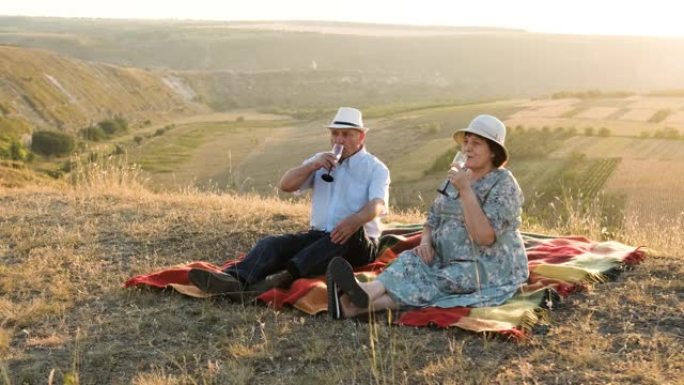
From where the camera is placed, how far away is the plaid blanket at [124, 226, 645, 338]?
5.04m

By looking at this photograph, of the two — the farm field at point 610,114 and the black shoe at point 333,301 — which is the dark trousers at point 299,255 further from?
the farm field at point 610,114

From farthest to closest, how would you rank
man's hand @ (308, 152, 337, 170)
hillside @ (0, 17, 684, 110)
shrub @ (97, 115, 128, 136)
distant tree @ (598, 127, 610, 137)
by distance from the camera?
hillside @ (0, 17, 684, 110) → shrub @ (97, 115, 128, 136) → distant tree @ (598, 127, 610, 137) → man's hand @ (308, 152, 337, 170)

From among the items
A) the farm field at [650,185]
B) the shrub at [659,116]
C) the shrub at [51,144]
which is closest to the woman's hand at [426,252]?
the farm field at [650,185]

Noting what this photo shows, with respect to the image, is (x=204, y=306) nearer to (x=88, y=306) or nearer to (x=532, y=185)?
(x=88, y=306)

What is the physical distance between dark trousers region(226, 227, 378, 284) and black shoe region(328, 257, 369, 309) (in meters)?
0.91

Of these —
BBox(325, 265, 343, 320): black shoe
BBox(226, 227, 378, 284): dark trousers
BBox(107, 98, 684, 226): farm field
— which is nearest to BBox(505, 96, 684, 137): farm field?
BBox(107, 98, 684, 226): farm field

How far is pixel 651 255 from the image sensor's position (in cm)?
693

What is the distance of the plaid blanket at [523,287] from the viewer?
198 inches

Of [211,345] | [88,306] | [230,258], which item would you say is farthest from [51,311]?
[230,258]

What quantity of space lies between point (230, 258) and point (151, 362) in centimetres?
281

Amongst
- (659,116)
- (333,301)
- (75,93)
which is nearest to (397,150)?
(659,116)

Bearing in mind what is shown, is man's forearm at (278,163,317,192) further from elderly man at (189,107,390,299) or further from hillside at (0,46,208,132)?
hillside at (0,46,208,132)

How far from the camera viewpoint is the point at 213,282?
5.71 metres

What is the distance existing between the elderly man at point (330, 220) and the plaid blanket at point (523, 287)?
18cm
